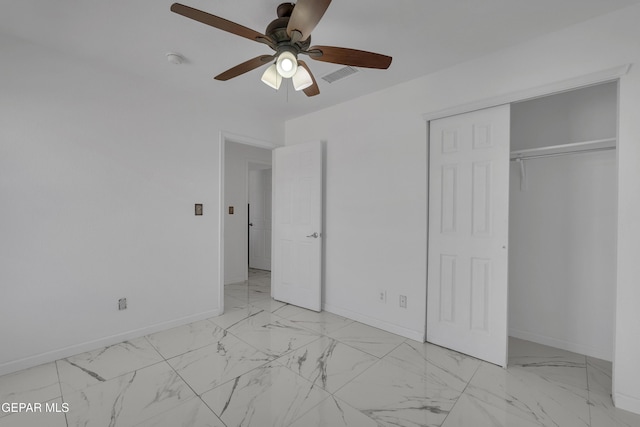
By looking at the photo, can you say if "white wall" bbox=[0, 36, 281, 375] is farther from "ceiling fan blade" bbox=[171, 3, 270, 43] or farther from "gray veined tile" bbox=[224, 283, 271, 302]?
"ceiling fan blade" bbox=[171, 3, 270, 43]

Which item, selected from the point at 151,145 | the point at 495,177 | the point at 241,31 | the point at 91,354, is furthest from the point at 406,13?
the point at 91,354

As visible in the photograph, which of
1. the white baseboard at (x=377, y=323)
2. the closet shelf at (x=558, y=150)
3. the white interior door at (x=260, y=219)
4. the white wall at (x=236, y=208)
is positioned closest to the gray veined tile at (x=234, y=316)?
the white baseboard at (x=377, y=323)

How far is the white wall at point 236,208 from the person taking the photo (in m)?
4.98

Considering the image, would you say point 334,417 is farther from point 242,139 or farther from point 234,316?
point 242,139

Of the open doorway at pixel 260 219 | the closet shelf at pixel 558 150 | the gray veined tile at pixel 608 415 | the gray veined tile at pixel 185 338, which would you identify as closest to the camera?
the gray veined tile at pixel 608 415

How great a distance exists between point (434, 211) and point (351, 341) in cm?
147

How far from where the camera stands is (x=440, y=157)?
8.79ft

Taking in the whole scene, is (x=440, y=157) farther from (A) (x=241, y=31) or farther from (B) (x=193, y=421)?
(B) (x=193, y=421)

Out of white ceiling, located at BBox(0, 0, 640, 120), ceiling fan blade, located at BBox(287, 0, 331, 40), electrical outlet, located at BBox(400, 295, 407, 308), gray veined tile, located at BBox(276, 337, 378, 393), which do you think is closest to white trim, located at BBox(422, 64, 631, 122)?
white ceiling, located at BBox(0, 0, 640, 120)

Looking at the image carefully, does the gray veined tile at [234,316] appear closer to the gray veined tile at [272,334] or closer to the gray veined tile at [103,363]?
the gray veined tile at [272,334]

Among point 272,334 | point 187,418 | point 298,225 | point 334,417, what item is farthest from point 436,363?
point 298,225

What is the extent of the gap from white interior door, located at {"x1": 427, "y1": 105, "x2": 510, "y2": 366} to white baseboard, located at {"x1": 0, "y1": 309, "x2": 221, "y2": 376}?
2.58m

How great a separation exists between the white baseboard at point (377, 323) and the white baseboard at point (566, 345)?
101cm

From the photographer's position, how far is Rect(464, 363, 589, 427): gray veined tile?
5.80 feet
